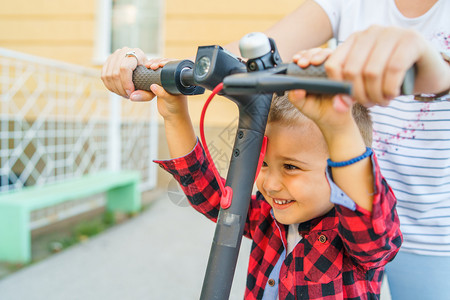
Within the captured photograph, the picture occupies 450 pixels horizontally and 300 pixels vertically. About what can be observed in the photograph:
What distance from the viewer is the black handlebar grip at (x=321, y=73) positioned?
1.94ft

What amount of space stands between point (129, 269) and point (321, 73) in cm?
247

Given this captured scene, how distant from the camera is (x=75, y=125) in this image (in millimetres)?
4375

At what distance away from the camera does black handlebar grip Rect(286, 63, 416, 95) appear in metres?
0.59

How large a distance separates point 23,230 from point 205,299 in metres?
2.26

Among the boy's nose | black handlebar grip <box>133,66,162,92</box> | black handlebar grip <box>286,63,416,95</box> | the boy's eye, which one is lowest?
the boy's nose

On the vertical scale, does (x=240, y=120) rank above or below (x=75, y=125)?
above

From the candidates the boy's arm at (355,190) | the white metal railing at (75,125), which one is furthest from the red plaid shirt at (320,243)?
the white metal railing at (75,125)

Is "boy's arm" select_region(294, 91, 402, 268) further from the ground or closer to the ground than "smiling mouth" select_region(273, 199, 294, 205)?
further from the ground

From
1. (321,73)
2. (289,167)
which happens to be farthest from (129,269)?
(321,73)

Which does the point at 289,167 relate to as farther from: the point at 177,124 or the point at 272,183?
the point at 177,124

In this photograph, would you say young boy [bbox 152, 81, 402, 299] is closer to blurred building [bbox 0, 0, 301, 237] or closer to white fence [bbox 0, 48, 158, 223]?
blurred building [bbox 0, 0, 301, 237]

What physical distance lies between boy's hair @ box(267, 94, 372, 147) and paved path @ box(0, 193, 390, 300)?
171 cm

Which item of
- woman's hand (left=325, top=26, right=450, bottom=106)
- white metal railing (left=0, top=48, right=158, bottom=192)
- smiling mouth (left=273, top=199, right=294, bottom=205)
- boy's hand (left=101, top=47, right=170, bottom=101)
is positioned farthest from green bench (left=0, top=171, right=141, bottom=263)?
woman's hand (left=325, top=26, right=450, bottom=106)

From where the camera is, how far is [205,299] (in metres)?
0.73
